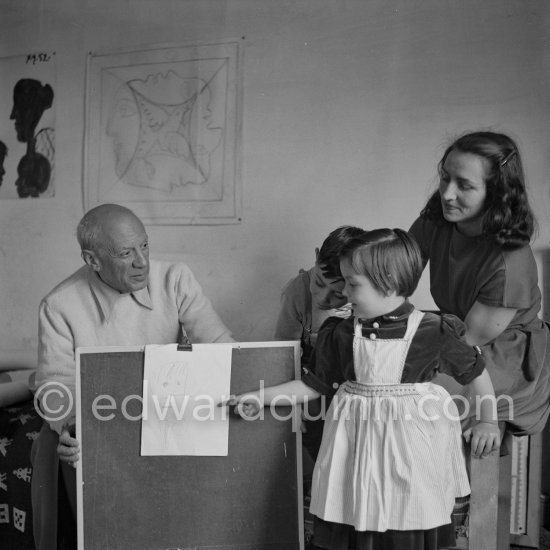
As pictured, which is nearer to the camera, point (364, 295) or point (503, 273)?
point (364, 295)

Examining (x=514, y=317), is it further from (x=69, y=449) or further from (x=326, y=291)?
(x=69, y=449)

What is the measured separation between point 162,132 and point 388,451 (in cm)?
187

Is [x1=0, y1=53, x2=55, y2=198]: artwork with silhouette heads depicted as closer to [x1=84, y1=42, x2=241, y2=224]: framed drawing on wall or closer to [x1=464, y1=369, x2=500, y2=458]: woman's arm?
[x1=84, y1=42, x2=241, y2=224]: framed drawing on wall

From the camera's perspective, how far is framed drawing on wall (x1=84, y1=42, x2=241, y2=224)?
9.12 feet

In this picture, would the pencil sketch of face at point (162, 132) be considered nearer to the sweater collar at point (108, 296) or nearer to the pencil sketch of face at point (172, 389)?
the sweater collar at point (108, 296)

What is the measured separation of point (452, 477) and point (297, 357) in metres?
0.46

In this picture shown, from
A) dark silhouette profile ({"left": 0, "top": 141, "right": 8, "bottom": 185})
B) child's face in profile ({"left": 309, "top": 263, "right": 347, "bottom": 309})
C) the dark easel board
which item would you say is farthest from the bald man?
dark silhouette profile ({"left": 0, "top": 141, "right": 8, "bottom": 185})

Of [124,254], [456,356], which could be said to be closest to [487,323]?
[456,356]

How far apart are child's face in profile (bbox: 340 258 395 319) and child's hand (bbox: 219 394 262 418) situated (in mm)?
355

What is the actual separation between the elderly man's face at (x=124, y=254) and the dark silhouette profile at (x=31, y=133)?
127 centimetres

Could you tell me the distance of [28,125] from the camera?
10.2 feet

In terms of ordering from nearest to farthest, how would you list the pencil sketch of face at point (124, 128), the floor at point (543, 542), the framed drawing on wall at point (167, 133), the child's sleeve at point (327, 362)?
the child's sleeve at point (327, 362), the floor at point (543, 542), the framed drawing on wall at point (167, 133), the pencil sketch of face at point (124, 128)

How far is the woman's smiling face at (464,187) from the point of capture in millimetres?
1743

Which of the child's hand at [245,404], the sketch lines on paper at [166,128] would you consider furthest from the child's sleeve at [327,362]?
the sketch lines on paper at [166,128]
